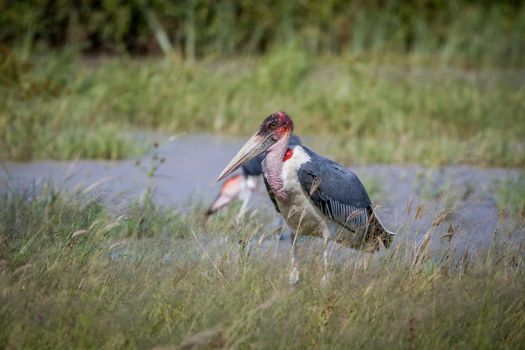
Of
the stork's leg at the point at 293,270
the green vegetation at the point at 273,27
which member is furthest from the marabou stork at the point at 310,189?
the green vegetation at the point at 273,27

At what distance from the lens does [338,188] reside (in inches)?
192

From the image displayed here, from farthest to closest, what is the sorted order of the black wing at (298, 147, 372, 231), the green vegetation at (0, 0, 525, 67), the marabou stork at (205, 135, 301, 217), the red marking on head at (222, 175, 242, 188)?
the green vegetation at (0, 0, 525, 67), the red marking on head at (222, 175, 242, 188), the marabou stork at (205, 135, 301, 217), the black wing at (298, 147, 372, 231)

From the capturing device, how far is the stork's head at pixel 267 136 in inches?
193

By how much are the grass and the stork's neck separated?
36 centimetres

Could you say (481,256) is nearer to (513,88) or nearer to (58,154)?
(58,154)

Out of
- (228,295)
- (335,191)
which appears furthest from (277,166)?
(228,295)

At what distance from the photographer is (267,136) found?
4.92 meters

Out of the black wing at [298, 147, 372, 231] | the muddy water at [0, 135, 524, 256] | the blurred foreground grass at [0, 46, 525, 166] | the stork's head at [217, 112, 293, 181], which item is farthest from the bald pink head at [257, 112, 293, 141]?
the blurred foreground grass at [0, 46, 525, 166]

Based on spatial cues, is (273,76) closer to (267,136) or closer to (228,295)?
(267,136)

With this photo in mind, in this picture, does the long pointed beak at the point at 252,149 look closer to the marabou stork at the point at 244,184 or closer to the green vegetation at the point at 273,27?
the marabou stork at the point at 244,184

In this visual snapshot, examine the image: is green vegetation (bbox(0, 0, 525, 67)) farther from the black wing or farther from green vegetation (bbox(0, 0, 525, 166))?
the black wing

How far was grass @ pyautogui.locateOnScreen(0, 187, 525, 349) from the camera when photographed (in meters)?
3.53

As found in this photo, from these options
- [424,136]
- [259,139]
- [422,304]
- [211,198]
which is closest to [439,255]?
[422,304]

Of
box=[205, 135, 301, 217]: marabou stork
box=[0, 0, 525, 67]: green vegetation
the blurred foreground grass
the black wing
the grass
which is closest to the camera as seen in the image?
the grass
